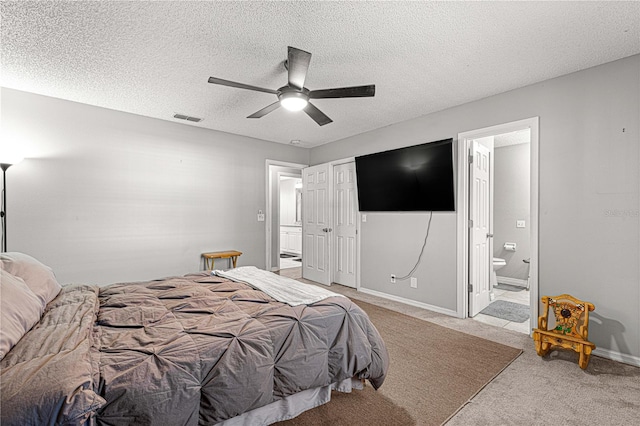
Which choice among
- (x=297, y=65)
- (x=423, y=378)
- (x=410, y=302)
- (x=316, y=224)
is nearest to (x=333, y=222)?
(x=316, y=224)

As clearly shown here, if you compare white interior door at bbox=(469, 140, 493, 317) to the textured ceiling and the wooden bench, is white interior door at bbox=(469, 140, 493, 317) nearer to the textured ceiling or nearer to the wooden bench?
the textured ceiling

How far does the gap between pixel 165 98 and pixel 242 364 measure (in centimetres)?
324

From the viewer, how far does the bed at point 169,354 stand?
3.58ft

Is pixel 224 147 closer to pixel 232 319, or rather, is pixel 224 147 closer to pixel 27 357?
pixel 232 319

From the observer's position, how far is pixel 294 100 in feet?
8.28

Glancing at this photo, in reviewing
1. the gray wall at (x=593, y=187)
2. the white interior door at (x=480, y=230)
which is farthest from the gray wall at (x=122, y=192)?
the gray wall at (x=593, y=187)

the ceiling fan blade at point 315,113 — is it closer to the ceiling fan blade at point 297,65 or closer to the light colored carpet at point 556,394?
the ceiling fan blade at point 297,65

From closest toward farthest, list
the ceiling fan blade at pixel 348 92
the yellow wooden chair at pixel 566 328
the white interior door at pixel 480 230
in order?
the ceiling fan blade at pixel 348 92 → the yellow wooden chair at pixel 566 328 → the white interior door at pixel 480 230

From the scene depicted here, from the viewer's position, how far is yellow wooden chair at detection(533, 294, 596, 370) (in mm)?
2488

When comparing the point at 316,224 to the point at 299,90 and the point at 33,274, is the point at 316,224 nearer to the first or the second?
the point at 299,90

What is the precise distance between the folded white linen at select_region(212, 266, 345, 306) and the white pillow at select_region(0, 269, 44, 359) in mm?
1296

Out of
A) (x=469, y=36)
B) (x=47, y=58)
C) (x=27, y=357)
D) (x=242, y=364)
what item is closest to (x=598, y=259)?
(x=469, y=36)

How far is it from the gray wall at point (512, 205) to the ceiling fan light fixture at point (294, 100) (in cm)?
473

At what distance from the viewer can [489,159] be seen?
4.18m
